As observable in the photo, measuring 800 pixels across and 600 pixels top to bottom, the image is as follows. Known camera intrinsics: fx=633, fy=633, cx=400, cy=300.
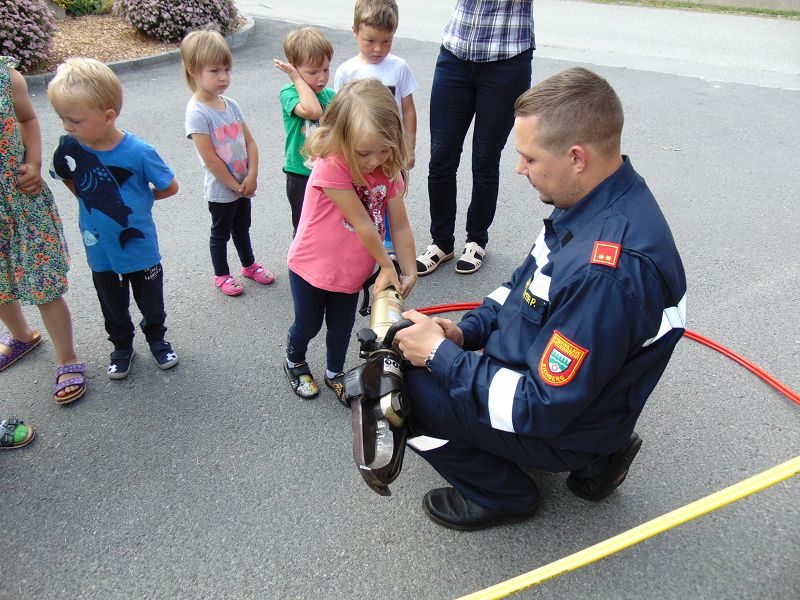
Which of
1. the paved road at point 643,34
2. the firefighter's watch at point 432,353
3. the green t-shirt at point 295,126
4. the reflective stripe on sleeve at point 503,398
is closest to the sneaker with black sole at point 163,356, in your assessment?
the green t-shirt at point 295,126

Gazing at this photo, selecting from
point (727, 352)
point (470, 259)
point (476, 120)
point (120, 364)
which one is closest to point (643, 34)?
point (476, 120)

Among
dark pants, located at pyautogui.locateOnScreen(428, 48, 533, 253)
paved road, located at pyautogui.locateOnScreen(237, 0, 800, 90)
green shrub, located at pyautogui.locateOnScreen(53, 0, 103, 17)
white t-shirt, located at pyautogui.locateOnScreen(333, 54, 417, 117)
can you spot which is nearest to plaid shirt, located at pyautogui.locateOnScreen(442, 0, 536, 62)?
dark pants, located at pyautogui.locateOnScreen(428, 48, 533, 253)

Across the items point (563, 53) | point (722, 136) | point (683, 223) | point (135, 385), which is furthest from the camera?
point (563, 53)

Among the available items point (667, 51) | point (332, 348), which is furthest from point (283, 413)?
point (667, 51)

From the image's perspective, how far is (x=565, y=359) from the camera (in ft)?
5.87

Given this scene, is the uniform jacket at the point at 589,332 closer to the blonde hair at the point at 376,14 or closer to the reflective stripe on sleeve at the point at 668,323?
the reflective stripe on sleeve at the point at 668,323

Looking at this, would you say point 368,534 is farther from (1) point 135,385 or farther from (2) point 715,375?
(2) point 715,375

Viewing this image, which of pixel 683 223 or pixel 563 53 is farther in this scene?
pixel 563 53

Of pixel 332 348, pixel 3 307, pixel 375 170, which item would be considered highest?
pixel 375 170

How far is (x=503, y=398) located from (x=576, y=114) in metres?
0.88

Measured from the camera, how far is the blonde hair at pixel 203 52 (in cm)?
309

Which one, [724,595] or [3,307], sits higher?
[3,307]

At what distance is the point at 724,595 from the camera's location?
2107mm

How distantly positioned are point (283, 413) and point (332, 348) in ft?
1.20
